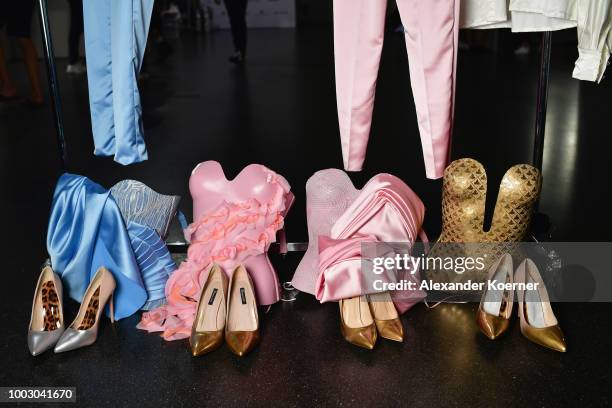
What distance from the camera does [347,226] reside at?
6.07ft

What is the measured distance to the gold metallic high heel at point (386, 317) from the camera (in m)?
1.70

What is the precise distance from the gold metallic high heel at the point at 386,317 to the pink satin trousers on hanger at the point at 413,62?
16.0 inches

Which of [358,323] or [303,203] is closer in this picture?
[358,323]

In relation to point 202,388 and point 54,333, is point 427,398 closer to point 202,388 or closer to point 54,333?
point 202,388

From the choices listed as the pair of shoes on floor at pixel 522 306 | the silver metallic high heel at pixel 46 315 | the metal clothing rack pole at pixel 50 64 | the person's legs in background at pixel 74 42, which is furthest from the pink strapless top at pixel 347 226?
the person's legs in background at pixel 74 42

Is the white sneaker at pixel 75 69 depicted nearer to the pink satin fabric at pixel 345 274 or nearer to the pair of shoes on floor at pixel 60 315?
the pair of shoes on floor at pixel 60 315

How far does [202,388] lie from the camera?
5.03 feet

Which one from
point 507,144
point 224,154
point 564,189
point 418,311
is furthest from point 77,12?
point 418,311

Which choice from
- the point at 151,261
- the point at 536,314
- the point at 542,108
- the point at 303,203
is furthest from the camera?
the point at 303,203

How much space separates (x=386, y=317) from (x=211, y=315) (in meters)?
0.47

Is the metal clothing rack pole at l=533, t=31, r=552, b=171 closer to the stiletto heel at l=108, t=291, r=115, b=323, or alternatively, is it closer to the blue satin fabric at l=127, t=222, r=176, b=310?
the blue satin fabric at l=127, t=222, r=176, b=310

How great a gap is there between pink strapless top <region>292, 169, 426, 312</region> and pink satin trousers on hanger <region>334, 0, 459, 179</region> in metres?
0.14

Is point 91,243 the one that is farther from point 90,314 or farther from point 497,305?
point 497,305

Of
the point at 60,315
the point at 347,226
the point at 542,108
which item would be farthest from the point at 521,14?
the point at 60,315
